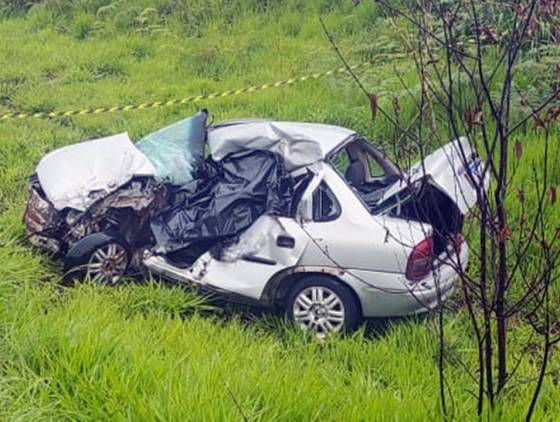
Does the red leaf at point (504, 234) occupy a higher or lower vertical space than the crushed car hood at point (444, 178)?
higher

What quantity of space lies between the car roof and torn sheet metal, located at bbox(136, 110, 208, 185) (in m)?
0.14

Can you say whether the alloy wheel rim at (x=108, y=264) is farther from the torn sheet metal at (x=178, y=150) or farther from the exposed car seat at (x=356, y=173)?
the exposed car seat at (x=356, y=173)

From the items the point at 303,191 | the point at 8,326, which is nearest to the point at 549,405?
the point at 303,191

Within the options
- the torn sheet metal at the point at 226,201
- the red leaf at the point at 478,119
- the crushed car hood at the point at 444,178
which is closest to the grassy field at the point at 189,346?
the torn sheet metal at the point at 226,201

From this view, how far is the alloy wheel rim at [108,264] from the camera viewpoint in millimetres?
5672

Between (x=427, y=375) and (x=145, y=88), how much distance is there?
7002mm

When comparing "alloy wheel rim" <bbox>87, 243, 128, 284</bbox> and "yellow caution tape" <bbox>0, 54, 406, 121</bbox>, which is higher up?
"yellow caution tape" <bbox>0, 54, 406, 121</bbox>

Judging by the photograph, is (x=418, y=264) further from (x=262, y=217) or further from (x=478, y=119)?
(x=478, y=119)

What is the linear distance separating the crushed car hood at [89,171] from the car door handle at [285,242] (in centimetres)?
115

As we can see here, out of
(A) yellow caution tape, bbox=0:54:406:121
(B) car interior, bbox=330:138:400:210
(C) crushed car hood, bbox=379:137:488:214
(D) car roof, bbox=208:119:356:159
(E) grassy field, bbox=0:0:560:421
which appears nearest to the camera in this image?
(E) grassy field, bbox=0:0:560:421

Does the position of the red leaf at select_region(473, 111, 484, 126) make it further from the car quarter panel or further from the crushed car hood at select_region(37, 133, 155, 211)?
the crushed car hood at select_region(37, 133, 155, 211)

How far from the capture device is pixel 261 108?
9.47m

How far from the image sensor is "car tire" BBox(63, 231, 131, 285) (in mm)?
5637

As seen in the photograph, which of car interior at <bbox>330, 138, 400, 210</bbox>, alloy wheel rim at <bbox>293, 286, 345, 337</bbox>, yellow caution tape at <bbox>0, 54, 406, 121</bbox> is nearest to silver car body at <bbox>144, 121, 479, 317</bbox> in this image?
alloy wheel rim at <bbox>293, 286, 345, 337</bbox>
